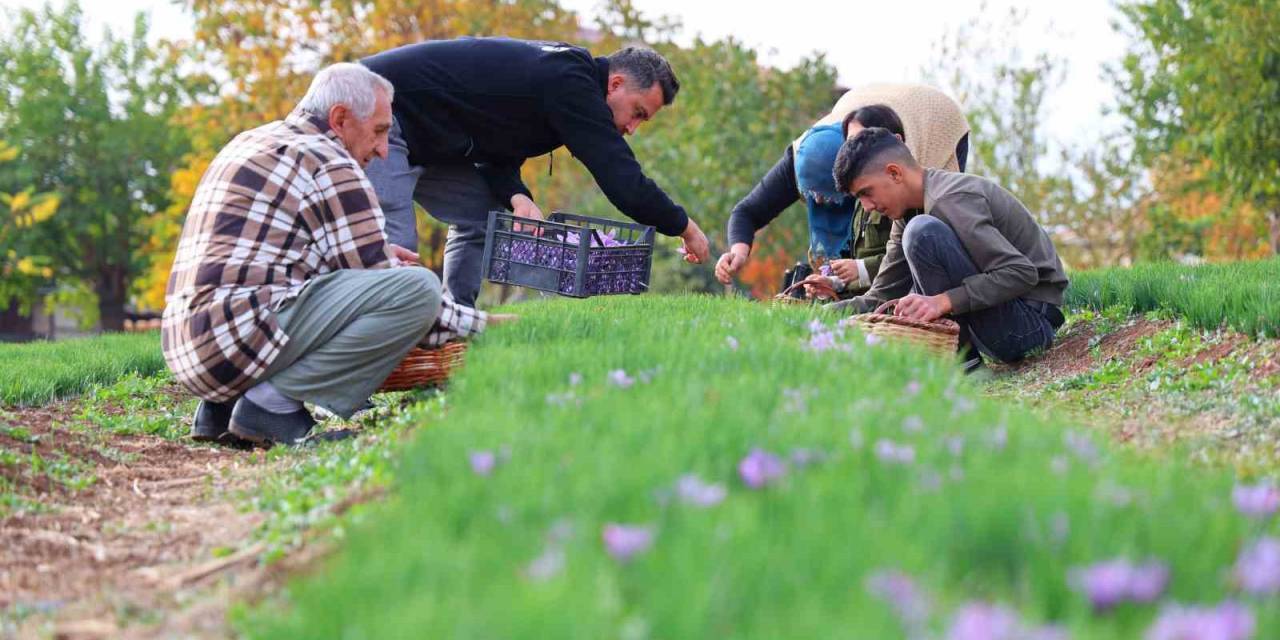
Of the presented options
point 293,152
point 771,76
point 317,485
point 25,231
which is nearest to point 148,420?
point 293,152

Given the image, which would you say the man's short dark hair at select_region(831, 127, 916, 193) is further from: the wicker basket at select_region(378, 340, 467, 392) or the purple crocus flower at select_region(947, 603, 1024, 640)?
the purple crocus flower at select_region(947, 603, 1024, 640)

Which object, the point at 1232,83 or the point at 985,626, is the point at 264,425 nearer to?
the point at 985,626

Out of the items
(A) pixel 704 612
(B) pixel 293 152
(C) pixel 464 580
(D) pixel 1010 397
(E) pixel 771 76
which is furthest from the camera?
(E) pixel 771 76

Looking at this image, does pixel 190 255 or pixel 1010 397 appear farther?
pixel 1010 397

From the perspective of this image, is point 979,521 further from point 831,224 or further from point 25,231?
point 25,231

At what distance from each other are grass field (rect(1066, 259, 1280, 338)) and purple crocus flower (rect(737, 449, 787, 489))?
3889 millimetres

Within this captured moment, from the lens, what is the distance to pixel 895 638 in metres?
1.43

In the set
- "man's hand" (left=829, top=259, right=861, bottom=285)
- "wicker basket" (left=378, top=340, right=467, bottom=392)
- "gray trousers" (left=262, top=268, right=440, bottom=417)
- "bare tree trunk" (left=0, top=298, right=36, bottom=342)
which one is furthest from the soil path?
"bare tree trunk" (left=0, top=298, right=36, bottom=342)

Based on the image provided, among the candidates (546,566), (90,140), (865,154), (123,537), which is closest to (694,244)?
(865,154)

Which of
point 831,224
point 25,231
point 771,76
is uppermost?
point 771,76

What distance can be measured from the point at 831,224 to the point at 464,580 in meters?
5.55

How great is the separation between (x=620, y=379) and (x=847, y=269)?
3.41 meters

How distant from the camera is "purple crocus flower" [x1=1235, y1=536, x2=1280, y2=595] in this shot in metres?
1.62

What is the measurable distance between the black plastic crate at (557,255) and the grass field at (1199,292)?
2770mm
